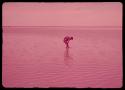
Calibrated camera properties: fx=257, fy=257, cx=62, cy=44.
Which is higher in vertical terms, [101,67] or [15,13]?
[15,13]

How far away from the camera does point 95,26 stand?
5.54 feet

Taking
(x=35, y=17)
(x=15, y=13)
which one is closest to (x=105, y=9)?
(x=35, y=17)

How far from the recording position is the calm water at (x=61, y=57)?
1.58m

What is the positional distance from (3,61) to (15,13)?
12.6 inches

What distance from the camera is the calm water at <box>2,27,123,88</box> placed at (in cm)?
158

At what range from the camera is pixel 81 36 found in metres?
1.69

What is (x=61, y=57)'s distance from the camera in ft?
5.37

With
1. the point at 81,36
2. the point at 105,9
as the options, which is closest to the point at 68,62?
the point at 81,36

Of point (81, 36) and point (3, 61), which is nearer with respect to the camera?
point (3, 61)

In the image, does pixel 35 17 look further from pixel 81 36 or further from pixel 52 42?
pixel 81 36

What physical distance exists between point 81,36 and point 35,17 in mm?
327

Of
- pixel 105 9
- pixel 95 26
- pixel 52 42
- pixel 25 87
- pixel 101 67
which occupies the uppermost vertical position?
pixel 105 9

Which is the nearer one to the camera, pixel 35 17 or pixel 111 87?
pixel 111 87

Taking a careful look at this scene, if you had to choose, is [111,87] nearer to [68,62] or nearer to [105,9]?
[68,62]
